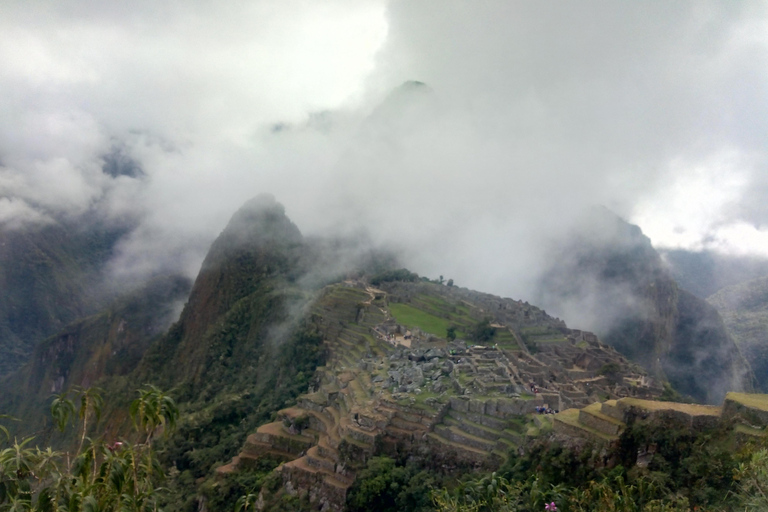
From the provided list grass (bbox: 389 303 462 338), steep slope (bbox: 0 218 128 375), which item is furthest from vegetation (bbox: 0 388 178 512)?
steep slope (bbox: 0 218 128 375)

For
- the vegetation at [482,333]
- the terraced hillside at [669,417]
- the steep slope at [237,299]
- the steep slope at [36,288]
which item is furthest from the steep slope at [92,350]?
the terraced hillside at [669,417]

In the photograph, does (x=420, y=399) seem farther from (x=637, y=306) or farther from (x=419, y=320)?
(x=637, y=306)

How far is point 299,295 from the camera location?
67188 millimetres

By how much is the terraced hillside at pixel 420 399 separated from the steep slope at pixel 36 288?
458ft

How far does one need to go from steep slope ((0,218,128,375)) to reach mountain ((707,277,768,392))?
165626 millimetres

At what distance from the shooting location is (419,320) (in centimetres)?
5328

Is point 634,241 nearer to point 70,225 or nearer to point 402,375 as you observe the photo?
point 402,375

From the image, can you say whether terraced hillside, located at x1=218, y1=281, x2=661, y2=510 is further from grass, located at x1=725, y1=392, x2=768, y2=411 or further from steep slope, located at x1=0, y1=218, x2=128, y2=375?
steep slope, located at x1=0, y1=218, x2=128, y2=375

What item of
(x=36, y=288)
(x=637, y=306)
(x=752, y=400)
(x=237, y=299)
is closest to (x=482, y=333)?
(x=752, y=400)

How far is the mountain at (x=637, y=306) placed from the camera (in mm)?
84250

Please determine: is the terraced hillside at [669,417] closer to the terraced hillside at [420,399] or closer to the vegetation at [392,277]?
the terraced hillside at [420,399]

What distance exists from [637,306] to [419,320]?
2332 inches

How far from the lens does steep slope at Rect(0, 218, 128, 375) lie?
152m

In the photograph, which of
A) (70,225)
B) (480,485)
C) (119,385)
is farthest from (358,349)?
(70,225)
